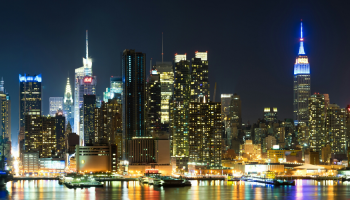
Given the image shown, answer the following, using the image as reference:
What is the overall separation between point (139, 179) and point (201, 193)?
188 ft

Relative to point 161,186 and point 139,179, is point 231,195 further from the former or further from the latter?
point 139,179

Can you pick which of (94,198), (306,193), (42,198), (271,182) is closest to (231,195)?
(306,193)

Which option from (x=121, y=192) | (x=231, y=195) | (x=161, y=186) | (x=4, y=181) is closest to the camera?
(x=231, y=195)

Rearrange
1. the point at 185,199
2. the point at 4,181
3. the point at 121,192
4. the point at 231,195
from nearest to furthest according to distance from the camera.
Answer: the point at 185,199 → the point at 231,195 → the point at 121,192 → the point at 4,181

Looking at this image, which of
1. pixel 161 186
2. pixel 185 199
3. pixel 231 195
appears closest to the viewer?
pixel 185 199

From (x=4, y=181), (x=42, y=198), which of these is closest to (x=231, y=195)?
(x=42, y=198)

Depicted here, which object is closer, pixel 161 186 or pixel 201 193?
pixel 201 193

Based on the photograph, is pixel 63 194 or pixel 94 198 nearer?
pixel 94 198

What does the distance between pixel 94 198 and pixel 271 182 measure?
2971 inches

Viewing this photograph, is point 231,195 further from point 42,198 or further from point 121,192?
point 42,198

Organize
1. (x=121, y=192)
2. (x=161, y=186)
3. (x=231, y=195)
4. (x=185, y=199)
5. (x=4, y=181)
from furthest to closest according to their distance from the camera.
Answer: (x=4, y=181)
(x=161, y=186)
(x=121, y=192)
(x=231, y=195)
(x=185, y=199)

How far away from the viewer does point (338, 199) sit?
123m

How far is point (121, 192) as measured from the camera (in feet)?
462

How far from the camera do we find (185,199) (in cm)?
12256
